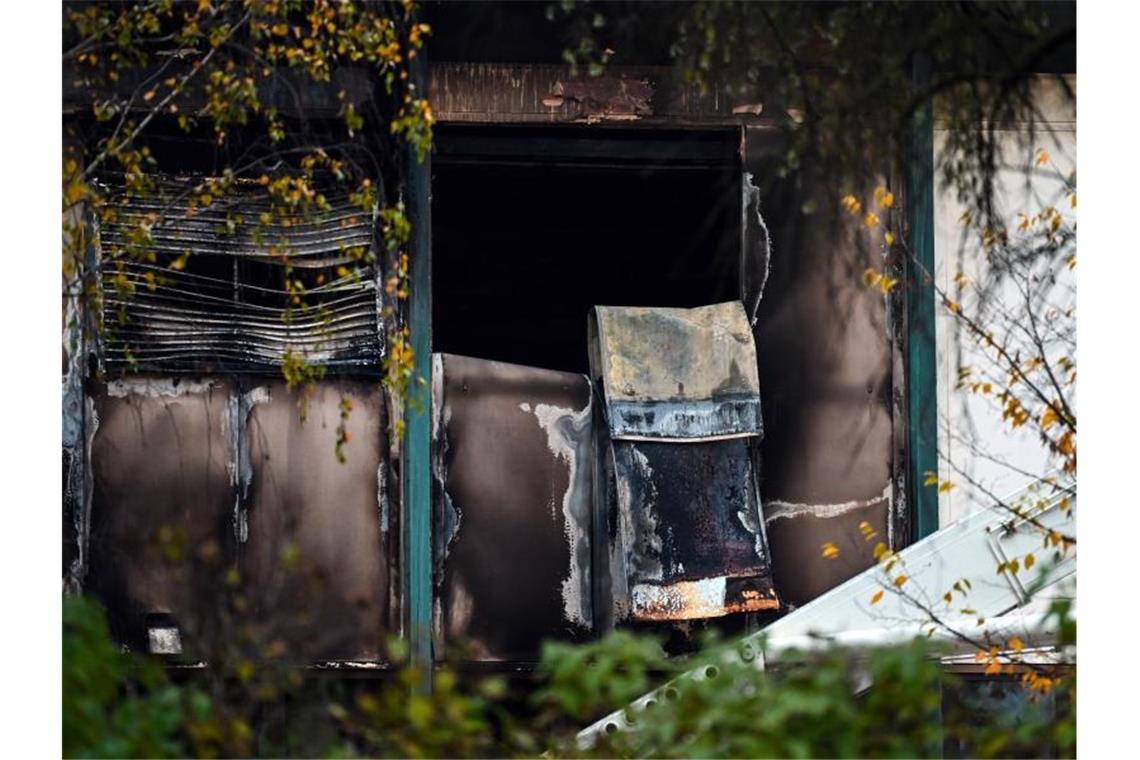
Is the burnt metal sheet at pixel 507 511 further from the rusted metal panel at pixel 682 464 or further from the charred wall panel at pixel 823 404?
the charred wall panel at pixel 823 404

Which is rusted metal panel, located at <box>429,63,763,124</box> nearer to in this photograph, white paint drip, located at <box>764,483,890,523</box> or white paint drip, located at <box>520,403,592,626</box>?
white paint drip, located at <box>520,403,592,626</box>

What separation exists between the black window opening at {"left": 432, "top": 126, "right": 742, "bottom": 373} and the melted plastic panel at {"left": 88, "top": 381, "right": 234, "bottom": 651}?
54.7 inches

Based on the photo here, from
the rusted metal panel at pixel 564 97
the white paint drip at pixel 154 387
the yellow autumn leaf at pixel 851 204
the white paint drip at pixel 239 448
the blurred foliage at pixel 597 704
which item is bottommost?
the blurred foliage at pixel 597 704

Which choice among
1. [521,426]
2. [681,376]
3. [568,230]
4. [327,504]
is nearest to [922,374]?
[681,376]

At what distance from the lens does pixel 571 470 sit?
6547 millimetres

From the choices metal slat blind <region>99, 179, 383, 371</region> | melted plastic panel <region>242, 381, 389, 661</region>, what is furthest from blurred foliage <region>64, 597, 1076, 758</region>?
metal slat blind <region>99, 179, 383, 371</region>

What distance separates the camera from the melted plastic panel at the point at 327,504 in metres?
6.27

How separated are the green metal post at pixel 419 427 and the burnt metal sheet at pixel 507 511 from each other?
5 centimetres

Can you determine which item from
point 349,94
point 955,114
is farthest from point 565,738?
point 349,94

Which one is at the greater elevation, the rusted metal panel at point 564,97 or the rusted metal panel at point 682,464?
the rusted metal panel at point 564,97

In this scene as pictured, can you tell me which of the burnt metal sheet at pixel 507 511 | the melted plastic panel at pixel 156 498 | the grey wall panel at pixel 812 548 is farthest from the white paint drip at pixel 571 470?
the melted plastic panel at pixel 156 498

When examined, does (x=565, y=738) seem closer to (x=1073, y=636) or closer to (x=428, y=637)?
(x=1073, y=636)

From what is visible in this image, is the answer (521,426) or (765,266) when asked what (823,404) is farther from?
(521,426)

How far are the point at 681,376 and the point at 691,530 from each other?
0.59 meters
